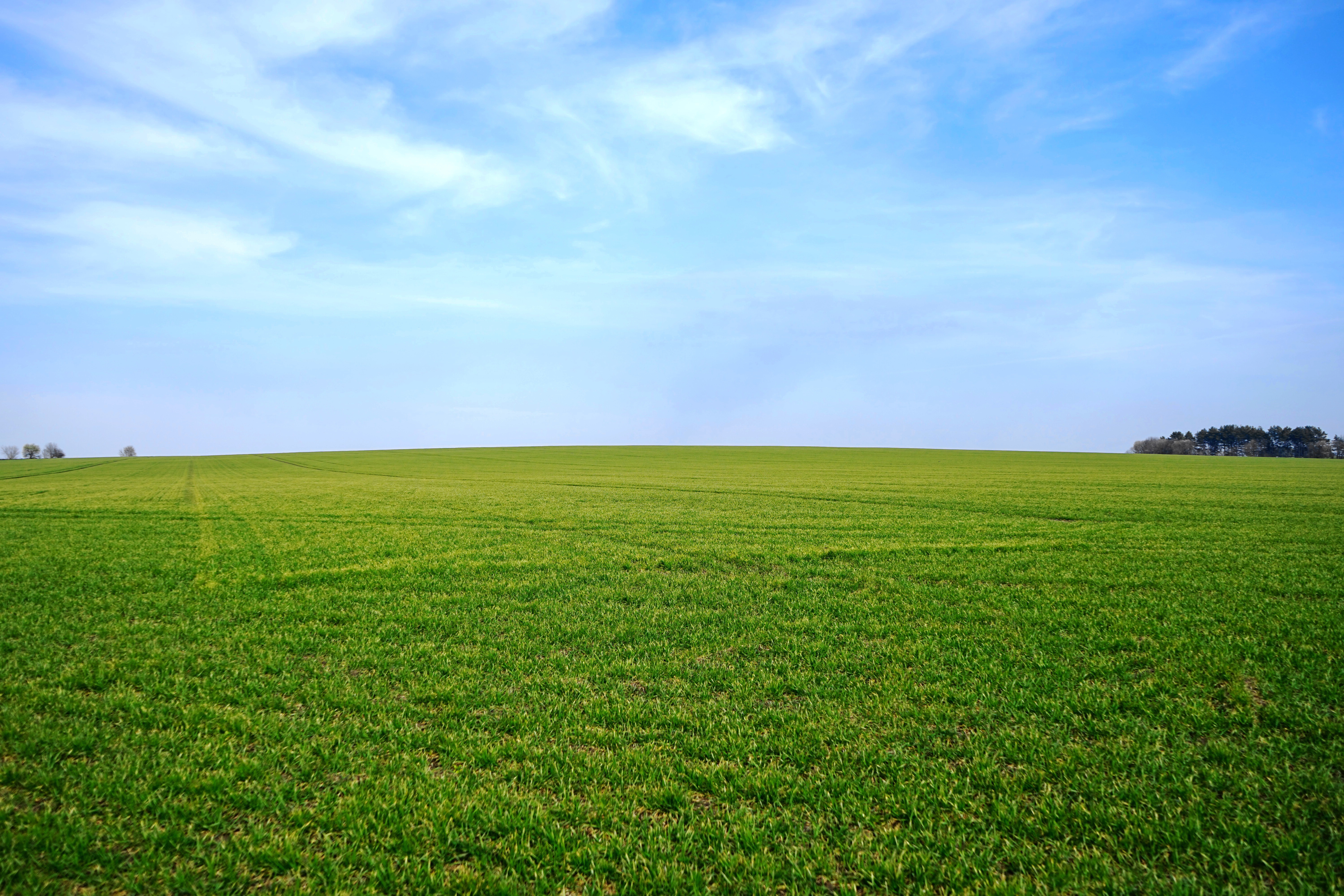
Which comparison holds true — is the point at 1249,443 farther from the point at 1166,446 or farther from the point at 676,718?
the point at 676,718

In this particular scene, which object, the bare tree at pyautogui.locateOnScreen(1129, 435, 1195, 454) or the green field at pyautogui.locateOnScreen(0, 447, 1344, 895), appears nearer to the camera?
the green field at pyautogui.locateOnScreen(0, 447, 1344, 895)

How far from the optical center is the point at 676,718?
5.72 m

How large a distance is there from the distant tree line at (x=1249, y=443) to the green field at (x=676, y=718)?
128m

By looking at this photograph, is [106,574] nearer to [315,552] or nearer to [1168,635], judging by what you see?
[315,552]

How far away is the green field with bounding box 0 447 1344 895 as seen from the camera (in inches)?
153

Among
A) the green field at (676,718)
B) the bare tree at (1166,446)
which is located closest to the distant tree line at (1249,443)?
the bare tree at (1166,446)

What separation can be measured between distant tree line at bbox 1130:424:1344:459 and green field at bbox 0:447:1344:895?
127806 millimetres

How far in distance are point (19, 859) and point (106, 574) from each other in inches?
382

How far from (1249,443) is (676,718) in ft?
523

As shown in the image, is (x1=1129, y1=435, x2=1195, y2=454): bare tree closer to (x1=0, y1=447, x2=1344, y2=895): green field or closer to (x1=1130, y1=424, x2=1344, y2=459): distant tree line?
(x1=1130, y1=424, x2=1344, y2=459): distant tree line

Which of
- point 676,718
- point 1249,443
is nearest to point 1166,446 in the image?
point 1249,443

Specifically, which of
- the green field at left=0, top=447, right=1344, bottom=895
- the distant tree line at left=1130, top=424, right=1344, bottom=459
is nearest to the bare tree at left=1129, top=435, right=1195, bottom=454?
the distant tree line at left=1130, top=424, right=1344, bottom=459

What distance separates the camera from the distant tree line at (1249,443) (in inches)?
4397

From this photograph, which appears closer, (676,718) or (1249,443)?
(676,718)
